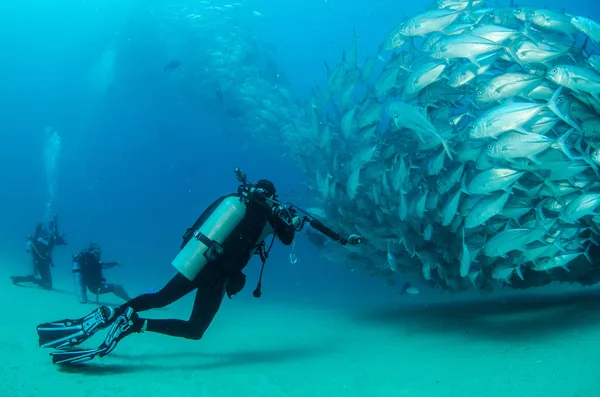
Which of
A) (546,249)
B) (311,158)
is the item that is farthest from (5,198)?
(546,249)

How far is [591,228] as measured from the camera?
5090mm

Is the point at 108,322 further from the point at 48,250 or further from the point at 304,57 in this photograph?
the point at 304,57

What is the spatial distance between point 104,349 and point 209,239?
139cm

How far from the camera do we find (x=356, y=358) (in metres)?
4.39

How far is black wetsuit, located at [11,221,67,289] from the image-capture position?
930 centimetres

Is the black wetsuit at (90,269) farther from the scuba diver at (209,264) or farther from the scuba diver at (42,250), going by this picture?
the scuba diver at (209,264)

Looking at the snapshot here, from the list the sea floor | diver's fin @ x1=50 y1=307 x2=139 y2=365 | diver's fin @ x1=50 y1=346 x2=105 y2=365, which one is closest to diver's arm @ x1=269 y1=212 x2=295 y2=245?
the sea floor

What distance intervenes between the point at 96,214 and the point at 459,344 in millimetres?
54225

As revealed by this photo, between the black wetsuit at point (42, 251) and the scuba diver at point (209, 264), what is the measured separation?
624cm

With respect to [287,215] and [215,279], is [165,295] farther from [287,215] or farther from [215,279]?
[287,215]

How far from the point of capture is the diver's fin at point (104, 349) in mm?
3605

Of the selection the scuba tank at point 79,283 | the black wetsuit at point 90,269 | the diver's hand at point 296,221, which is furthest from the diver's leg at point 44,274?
the diver's hand at point 296,221

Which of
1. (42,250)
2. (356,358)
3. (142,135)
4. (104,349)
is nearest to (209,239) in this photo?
(104,349)

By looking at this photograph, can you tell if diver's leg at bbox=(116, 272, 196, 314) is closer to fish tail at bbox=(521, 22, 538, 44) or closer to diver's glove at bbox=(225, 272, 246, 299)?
diver's glove at bbox=(225, 272, 246, 299)
